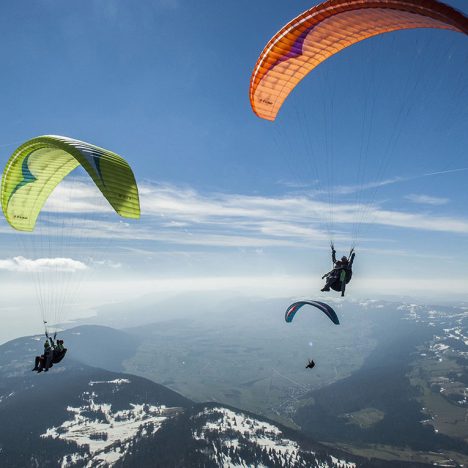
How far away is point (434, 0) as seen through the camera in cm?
988

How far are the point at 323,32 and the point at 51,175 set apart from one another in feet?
55.1

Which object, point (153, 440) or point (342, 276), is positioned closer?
point (342, 276)

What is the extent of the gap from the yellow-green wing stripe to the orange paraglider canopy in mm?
8762

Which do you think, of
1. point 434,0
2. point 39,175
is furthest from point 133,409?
point 434,0

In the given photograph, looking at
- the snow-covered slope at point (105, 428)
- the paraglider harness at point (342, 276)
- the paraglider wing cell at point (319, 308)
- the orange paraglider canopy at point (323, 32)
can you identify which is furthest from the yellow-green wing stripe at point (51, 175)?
the snow-covered slope at point (105, 428)

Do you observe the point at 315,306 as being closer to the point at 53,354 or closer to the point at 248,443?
the point at 53,354

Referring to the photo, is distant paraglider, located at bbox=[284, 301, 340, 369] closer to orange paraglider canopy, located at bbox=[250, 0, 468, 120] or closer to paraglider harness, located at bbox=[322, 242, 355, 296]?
paraglider harness, located at bbox=[322, 242, 355, 296]

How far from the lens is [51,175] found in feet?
63.0

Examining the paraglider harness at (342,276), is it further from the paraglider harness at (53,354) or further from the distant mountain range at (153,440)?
the distant mountain range at (153,440)

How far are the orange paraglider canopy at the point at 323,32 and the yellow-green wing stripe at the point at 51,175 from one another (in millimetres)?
8762

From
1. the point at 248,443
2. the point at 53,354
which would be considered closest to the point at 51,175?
the point at 53,354

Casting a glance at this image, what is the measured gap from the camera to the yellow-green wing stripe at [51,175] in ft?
42.7

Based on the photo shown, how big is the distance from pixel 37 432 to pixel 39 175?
649 feet

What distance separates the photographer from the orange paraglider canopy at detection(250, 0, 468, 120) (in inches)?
424
